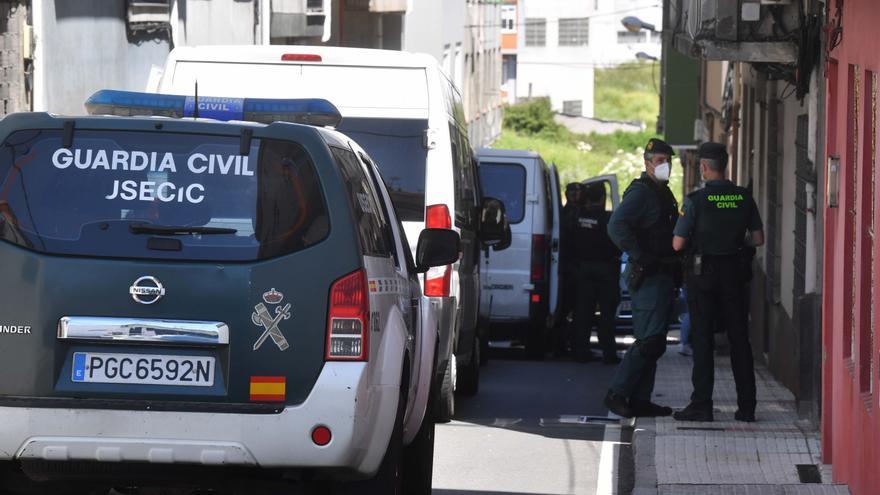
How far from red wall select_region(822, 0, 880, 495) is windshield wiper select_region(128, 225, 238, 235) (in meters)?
2.72

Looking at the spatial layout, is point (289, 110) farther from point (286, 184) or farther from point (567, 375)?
point (567, 375)

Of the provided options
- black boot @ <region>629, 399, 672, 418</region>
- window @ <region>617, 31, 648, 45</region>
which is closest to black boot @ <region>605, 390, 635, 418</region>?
black boot @ <region>629, 399, 672, 418</region>

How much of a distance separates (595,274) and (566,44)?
243 feet

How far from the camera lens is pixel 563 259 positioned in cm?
1748

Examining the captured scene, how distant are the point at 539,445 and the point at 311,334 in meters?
5.01

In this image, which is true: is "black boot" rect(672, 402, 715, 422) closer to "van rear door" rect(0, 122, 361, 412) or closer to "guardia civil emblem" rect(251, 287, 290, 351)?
"van rear door" rect(0, 122, 361, 412)

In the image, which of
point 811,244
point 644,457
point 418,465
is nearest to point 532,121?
point 811,244

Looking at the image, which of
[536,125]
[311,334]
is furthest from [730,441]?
[536,125]

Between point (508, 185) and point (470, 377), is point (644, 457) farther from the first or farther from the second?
point (508, 185)

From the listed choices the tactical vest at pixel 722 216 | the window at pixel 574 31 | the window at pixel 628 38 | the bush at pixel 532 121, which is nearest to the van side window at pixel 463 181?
the tactical vest at pixel 722 216

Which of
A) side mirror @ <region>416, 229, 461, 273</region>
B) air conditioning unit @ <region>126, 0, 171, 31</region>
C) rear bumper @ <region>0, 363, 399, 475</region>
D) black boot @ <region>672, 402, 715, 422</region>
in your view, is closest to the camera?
rear bumper @ <region>0, 363, 399, 475</region>

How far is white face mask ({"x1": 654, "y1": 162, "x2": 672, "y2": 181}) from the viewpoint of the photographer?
1080 centimetres

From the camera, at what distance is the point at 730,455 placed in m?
9.27

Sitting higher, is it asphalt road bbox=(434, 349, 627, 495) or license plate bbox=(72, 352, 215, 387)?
license plate bbox=(72, 352, 215, 387)
